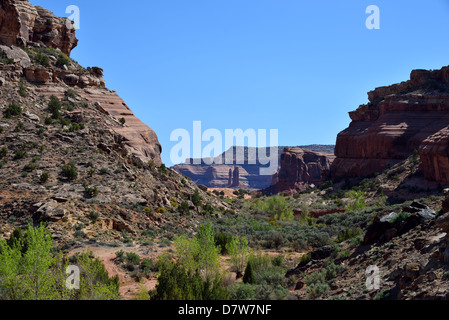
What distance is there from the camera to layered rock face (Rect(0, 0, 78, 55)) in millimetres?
49375

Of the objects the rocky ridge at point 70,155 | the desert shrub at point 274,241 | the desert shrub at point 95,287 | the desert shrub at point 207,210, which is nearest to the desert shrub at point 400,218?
the desert shrub at point 95,287

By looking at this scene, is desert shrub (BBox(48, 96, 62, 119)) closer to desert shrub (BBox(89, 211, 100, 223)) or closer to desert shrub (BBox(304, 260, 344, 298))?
desert shrub (BBox(89, 211, 100, 223))

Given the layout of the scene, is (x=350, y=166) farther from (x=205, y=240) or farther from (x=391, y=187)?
(x=205, y=240)

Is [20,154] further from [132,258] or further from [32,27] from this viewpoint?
[32,27]

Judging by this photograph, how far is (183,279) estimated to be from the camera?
16844 mm

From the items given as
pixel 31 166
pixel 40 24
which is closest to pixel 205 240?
pixel 31 166

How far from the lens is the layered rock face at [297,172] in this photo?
127062mm

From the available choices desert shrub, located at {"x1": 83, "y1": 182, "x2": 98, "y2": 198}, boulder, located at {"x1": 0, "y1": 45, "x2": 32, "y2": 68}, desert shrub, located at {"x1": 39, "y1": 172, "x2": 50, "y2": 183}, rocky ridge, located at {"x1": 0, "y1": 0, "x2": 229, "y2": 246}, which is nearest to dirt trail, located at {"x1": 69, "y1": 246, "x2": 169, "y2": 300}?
rocky ridge, located at {"x1": 0, "y1": 0, "x2": 229, "y2": 246}

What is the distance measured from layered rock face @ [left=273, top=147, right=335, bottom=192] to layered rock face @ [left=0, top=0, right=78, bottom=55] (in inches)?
3260

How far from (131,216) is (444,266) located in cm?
2615

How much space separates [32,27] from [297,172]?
92.6 metres

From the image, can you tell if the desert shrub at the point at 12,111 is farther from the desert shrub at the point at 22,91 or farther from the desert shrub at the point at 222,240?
the desert shrub at the point at 222,240

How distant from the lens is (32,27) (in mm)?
56281

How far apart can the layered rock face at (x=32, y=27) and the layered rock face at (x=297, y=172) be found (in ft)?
272
